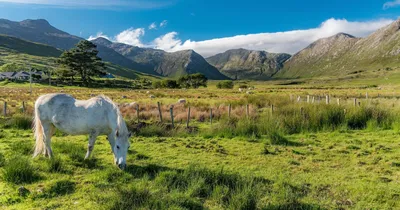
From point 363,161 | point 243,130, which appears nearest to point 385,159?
point 363,161

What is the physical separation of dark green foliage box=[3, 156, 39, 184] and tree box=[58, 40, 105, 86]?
66.1 metres

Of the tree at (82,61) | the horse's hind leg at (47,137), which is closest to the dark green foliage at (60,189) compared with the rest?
the horse's hind leg at (47,137)

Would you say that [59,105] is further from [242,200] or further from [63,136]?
[242,200]

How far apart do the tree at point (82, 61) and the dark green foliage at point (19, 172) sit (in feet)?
217

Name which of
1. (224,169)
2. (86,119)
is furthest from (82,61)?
(224,169)

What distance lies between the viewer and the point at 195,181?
20.5 ft

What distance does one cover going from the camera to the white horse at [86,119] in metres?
7.59

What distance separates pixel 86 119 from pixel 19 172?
7.00 feet

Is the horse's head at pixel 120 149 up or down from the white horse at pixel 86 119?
down

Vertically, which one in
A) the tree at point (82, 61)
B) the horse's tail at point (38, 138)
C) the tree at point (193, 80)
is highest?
the tree at point (82, 61)

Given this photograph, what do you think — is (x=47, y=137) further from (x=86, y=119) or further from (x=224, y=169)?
(x=224, y=169)

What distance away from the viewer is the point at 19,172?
260 inches

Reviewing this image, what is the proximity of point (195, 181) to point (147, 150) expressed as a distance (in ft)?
14.4

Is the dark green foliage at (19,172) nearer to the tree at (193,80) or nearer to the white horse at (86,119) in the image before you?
the white horse at (86,119)
